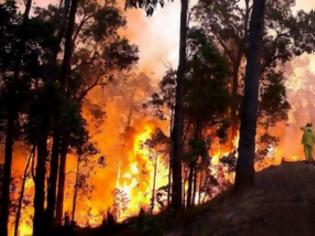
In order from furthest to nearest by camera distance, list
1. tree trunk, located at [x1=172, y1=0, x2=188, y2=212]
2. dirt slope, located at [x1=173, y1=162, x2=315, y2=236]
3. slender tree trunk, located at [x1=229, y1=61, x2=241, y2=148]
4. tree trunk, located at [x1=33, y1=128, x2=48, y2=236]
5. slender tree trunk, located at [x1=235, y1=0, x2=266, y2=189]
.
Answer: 1. slender tree trunk, located at [x1=229, y1=61, x2=241, y2=148]
2. tree trunk, located at [x1=172, y1=0, x2=188, y2=212]
3. tree trunk, located at [x1=33, y1=128, x2=48, y2=236]
4. slender tree trunk, located at [x1=235, y1=0, x2=266, y2=189]
5. dirt slope, located at [x1=173, y1=162, x2=315, y2=236]

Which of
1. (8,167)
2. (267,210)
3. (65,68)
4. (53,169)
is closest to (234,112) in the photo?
(65,68)

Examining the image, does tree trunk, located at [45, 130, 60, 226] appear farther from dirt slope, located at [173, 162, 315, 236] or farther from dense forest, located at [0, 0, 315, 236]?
dirt slope, located at [173, 162, 315, 236]

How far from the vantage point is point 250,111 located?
549 inches

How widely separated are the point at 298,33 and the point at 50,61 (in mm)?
15649

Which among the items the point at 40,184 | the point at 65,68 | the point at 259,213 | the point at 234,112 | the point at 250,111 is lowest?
the point at 259,213

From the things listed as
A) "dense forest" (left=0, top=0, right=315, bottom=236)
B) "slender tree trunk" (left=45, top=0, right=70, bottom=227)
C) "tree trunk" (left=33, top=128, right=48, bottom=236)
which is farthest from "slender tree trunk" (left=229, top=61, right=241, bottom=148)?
"tree trunk" (left=33, top=128, right=48, bottom=236)

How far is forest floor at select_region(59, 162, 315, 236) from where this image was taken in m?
11.1

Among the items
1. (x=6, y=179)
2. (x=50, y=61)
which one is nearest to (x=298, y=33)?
(x=50, y=61)

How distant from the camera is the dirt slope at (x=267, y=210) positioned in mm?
11031

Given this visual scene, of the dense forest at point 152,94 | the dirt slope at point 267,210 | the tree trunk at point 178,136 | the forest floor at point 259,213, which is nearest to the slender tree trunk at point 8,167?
the dense forest at point 152,94

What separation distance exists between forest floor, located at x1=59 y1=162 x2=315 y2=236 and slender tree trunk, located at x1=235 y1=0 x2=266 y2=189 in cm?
50

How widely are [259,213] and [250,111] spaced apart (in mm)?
3233

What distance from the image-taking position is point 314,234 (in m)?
10.2

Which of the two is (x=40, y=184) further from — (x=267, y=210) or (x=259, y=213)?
(x=267, y=210)
